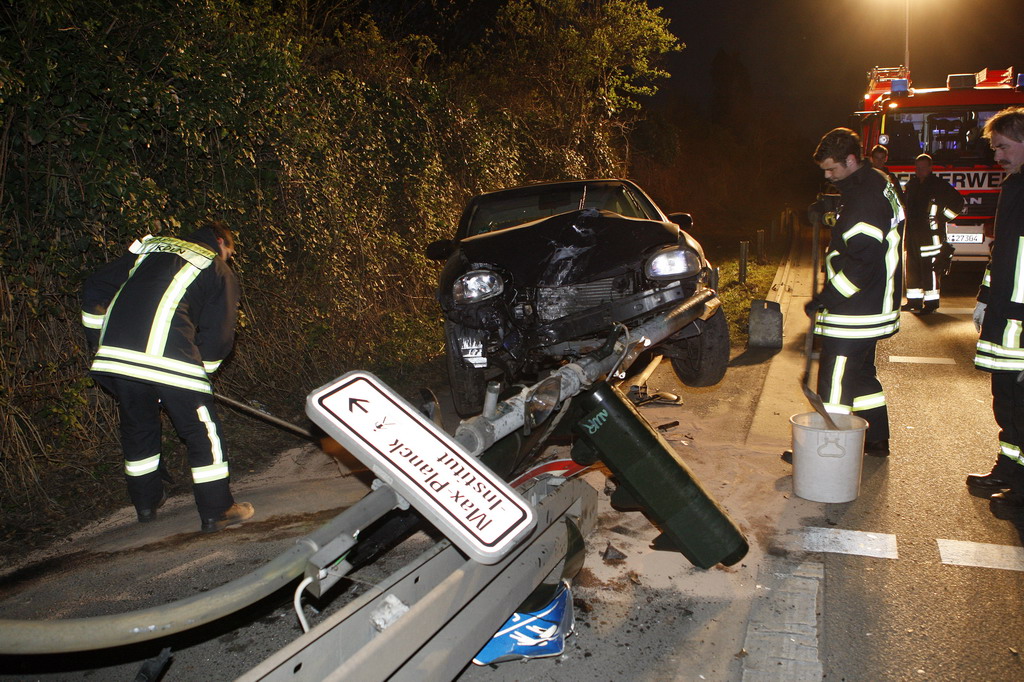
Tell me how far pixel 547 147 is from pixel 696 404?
8.72 m

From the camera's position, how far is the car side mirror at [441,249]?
582cm

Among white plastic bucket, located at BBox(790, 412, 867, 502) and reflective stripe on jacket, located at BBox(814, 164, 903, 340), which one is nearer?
white plastic bucket, located at BBox(790, 412, 867, 502)

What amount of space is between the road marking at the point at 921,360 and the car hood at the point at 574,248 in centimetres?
354

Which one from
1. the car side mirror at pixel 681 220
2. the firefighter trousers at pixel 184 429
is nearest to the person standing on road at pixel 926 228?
the car side mirror at pixel 681 220

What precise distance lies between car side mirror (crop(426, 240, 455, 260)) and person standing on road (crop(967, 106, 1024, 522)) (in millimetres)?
3521

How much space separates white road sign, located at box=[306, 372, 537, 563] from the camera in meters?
1.92

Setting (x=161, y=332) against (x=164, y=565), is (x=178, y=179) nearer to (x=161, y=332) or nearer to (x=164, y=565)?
(x=161, y=332)

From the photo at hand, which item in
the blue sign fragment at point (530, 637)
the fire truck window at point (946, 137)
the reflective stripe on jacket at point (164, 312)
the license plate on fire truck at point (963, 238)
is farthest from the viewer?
the fire truck window at point (946, 137)

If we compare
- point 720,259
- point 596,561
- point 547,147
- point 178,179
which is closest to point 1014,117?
point 596,561

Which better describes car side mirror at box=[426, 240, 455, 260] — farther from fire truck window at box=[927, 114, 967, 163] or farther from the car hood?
fire truck window at box=[927, 114, 967, 163]

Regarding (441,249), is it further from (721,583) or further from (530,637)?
(530,637)

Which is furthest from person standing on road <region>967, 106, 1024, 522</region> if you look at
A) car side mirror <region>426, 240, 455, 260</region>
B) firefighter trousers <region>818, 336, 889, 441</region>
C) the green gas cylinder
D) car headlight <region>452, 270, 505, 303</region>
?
car side mirror <region>426, 240, 455, 260</region>

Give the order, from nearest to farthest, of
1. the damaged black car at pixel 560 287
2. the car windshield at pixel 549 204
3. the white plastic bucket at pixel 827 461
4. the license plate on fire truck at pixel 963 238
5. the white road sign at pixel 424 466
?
the white road sign at pixel 424 466 → the white plastic bucket at pixel 827 461 → the damaged black car at pixel 560 287 → the car windshield at pixel 549 204 → the license plate on fire truck at pixel 963 238

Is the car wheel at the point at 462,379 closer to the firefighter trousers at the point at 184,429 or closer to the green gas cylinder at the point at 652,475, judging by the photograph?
the firefighter trousers at the point at 184,429
